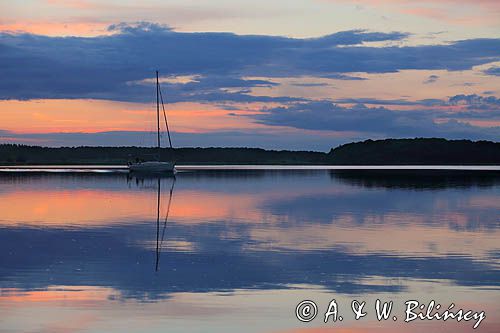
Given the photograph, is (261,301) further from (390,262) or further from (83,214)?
(83,214)

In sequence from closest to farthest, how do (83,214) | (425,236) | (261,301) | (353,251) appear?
1. (261,301)
2. (353,251)
3. (425,236)
4. (83,214)

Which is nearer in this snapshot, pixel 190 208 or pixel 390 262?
pixel 390 262

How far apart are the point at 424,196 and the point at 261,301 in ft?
109

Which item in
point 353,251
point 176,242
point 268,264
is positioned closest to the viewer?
point 268,264

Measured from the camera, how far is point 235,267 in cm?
1811

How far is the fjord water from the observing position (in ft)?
42.8

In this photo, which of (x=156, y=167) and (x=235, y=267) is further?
(x=156, y=167)

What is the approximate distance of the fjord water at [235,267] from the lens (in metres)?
13.0

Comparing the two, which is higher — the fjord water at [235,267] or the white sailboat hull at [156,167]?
the fjord water at [235,267]

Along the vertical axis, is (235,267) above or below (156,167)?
above

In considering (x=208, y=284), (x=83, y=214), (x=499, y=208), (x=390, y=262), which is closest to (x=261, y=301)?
(x=208, y=284)

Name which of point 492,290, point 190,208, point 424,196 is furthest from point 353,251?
point 424,196

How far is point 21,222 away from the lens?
29.4 metres

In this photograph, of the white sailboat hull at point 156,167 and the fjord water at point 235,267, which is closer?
the fjord water at point 235,267
